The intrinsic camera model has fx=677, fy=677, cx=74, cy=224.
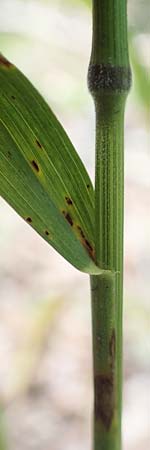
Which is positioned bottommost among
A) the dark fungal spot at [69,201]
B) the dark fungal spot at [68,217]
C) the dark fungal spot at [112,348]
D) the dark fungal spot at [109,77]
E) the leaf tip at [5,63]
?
the dark fungal spot at [112,348]

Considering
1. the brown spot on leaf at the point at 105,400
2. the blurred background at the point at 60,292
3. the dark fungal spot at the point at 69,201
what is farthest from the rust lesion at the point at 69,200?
the blurred background at the point at 60,292

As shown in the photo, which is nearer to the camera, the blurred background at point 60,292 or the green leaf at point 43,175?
the green leaf at point 43,175

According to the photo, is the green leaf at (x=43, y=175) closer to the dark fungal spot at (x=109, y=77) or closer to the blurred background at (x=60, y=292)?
the dark fungal spot at (x=109, y=77)

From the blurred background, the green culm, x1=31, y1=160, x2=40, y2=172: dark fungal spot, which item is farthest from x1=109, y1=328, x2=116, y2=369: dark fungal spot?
the blurred background

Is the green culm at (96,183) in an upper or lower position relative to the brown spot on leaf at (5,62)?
lower

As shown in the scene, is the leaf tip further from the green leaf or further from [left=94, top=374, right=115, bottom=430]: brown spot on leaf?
[left=94, top=374, right=115, bottom=430]: brown spot on leaf

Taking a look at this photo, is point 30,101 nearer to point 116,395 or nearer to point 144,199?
point 116,395

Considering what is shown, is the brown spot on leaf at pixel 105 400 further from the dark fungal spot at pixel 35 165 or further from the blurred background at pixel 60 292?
the blurred background at pixel 60 292
